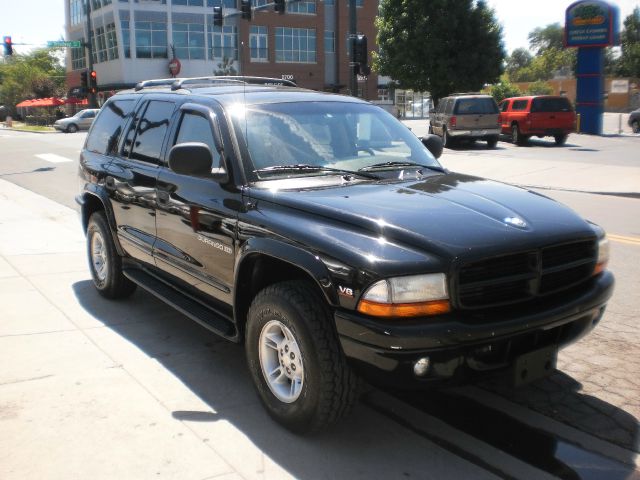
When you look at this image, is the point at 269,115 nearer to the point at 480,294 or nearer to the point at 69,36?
the point at 480,294

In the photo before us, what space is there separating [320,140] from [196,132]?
876mm

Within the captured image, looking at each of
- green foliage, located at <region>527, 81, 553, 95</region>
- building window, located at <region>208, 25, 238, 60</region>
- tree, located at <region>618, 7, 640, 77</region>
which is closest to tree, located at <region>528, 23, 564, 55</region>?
tree, located at <region>618, 7, 640, 77</region>

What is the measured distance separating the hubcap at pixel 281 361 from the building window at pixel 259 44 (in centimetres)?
5736

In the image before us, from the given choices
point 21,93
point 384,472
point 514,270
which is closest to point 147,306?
point 384,472

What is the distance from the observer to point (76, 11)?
6256 centimetres

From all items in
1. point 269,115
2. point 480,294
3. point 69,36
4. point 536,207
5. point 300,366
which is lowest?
point 300,366

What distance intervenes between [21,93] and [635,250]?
7756cm

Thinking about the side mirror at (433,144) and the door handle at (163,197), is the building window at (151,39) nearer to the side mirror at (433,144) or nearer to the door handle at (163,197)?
the side mirror at (433,144)

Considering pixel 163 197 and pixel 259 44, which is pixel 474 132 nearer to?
pixel 163 197

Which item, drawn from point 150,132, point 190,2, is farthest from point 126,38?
point 150,132

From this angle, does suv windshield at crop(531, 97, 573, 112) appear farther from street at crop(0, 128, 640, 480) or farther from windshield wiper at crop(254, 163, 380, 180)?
windshield wiper at crop(254, 163, 380, 180)

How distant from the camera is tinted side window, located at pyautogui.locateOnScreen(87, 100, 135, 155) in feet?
18.7

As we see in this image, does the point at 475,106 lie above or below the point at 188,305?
above

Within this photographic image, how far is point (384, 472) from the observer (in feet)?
10.5
